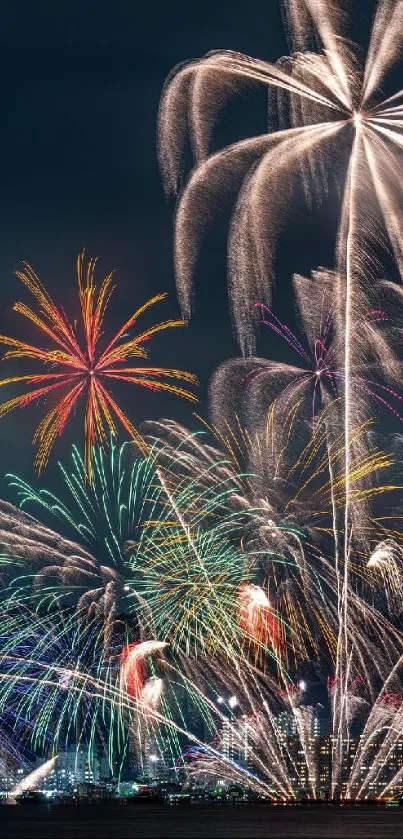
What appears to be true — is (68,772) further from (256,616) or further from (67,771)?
(256,616)

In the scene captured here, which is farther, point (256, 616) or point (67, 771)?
point (67, 771)

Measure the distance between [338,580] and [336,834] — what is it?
414 inches

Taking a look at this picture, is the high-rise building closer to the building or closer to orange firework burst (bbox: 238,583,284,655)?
the building

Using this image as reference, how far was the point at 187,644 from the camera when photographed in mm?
53344

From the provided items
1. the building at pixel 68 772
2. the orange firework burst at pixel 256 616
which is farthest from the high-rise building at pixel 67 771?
the orange firework burst at pixel 256 616

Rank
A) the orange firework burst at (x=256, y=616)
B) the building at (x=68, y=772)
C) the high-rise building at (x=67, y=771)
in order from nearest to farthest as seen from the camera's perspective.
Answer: the orange firework burst at (x=256, y=616) → the building at (x=68, y=772) → the high-rise building at (x=67, y=771)

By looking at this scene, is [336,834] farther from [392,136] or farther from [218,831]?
[392,136]

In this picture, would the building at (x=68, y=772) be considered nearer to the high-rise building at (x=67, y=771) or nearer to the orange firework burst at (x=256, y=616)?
the high-rise building at (x=67, y=771)

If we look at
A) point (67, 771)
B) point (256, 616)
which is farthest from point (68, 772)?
point (256, 616)

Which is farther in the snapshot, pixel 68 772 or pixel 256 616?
pixel 68 772

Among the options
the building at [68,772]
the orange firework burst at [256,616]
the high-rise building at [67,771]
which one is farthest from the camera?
the high-rise building at [67,771]

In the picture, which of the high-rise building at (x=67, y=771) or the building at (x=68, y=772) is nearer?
the building at (x=68, y=772)

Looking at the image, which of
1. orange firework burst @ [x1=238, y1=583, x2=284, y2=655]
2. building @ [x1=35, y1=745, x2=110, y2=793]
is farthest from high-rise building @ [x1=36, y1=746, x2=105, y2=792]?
orange firework burst @ [x1=238, y1=583, x2=284, y2=655]

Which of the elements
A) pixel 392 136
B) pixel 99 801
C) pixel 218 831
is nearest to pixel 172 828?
pixel 218 831
